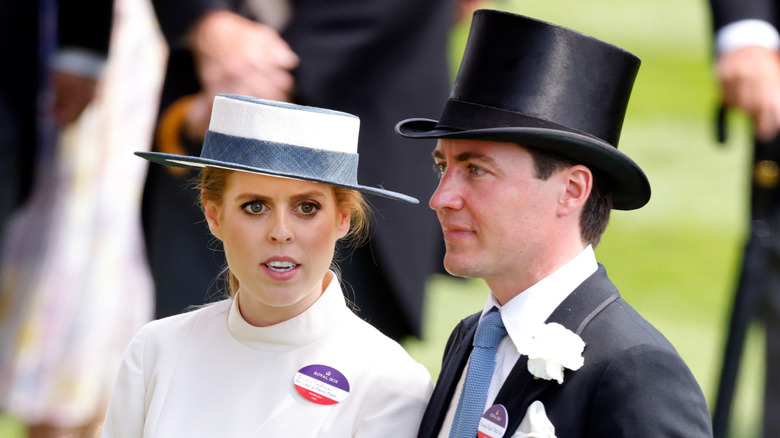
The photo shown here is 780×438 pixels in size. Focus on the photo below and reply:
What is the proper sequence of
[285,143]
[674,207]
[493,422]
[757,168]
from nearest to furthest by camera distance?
1. [493,422]
2. [285,143]
3. [757,168]
4. [674,207]

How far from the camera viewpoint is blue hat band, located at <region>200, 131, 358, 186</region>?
311 centimetres

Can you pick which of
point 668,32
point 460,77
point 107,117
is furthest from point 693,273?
point 460,77

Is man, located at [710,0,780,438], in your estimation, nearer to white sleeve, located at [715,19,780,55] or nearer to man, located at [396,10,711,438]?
white sleeve, located at [715,19,780,55]

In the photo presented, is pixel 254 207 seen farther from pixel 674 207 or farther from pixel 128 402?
pixel 674 207

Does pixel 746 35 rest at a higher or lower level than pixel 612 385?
higher

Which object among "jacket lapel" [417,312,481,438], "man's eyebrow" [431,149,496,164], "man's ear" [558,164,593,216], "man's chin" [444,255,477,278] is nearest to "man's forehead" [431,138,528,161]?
"man's eyebrow" [431,149,496,164]

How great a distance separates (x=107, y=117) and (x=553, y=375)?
3464 mm

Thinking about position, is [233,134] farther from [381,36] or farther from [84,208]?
[84,208]

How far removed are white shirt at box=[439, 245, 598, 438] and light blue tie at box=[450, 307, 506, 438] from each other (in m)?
0.02

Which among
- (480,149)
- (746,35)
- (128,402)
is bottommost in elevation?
(128,402)

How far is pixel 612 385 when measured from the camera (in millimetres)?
2748

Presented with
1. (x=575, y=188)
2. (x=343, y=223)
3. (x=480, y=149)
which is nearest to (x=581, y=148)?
(x=575, y=188)

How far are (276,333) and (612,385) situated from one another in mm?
891

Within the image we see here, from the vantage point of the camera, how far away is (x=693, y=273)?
10.3 m
